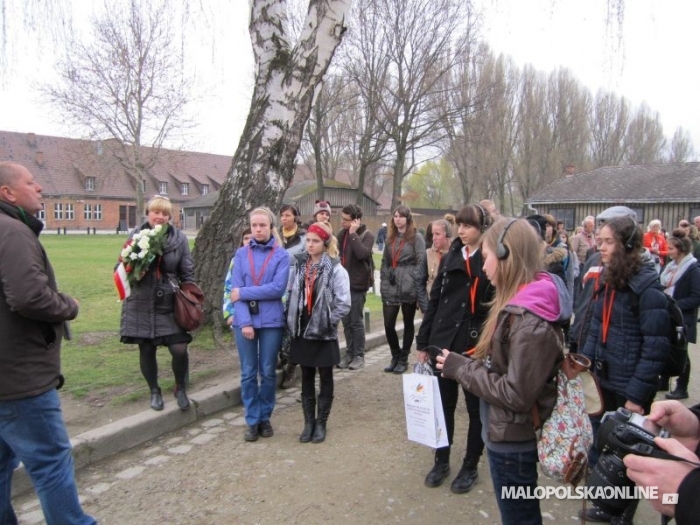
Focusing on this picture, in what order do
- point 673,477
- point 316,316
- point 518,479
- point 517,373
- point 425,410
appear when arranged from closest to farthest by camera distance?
point 673,477 < point 517,373 < point 518,479 < point 425,410 < point 316,316

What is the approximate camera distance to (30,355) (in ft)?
8.62

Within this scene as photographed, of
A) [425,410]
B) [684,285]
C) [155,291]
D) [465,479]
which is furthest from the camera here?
[684,285]

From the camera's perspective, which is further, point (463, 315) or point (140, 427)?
point (140, 427)

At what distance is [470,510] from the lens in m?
3.38

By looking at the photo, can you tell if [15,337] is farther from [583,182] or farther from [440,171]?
[440,171]

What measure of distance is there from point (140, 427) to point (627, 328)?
152 inches

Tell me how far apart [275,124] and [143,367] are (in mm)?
3519

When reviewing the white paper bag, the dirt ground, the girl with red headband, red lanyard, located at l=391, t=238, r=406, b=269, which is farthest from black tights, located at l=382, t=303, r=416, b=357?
the white paper bag

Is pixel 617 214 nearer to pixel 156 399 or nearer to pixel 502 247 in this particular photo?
pixel 502 247

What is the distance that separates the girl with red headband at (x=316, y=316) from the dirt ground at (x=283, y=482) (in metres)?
0.33

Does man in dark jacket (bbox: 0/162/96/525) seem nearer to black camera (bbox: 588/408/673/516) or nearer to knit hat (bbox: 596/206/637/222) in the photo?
black camera (bbox: 588/408/673/516)

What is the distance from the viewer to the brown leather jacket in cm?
224

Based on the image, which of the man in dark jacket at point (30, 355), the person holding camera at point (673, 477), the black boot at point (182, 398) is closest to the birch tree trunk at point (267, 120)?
the black boot at point (182, 398)

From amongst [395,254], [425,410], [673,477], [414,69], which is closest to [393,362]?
[395,254]
